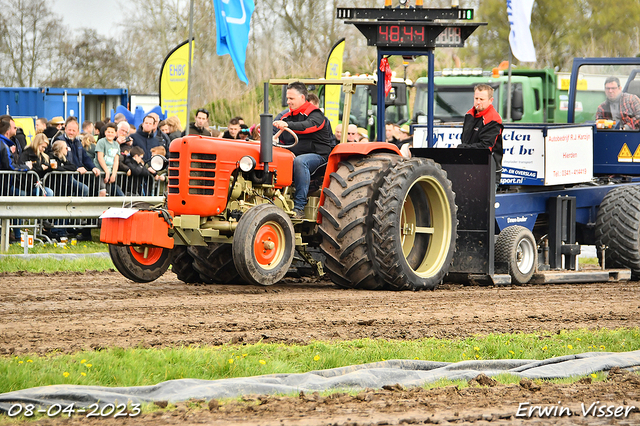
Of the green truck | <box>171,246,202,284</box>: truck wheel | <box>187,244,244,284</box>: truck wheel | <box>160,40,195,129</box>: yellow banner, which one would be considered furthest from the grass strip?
the green truck

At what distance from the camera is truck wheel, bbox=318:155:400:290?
8453mm

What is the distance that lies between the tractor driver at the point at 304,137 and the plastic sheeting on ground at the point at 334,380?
3.90 metres

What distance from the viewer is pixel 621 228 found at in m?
11.1

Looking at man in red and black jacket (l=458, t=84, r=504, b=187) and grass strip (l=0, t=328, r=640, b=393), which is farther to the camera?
man in red and black jacket (l=458, t=84, r=504, b=187)

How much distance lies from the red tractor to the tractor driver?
10cm

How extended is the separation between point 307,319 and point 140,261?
2461mm

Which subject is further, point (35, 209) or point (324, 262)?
point (35, 209)

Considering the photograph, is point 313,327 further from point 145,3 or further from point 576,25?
point 576,25

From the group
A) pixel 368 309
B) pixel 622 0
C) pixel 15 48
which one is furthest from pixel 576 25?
pixel 368 309

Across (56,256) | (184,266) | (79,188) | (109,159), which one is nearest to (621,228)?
(184,266)

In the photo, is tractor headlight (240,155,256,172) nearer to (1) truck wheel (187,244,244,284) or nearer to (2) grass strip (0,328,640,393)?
(1) truck wheel (187,244,244,284)

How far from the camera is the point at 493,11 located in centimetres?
4262

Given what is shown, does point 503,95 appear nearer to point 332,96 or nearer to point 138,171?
point 332,96

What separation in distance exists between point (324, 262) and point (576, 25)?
37137 mm
